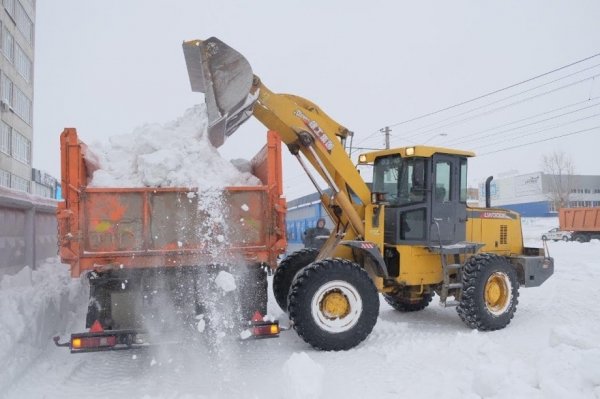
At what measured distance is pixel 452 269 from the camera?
7.24 meters

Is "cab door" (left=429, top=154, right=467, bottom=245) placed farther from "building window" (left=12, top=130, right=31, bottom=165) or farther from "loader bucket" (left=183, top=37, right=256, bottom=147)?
"building window" (left=12, top=130, right=31, bottom=165)

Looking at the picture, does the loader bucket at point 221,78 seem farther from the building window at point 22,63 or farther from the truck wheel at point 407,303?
the building window at point 22,63

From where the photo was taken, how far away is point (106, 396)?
457cm

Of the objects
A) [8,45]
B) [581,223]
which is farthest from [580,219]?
[8,45]

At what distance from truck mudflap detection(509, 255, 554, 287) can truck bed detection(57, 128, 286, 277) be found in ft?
13.7

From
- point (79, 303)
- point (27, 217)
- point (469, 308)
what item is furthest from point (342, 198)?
point (27, 217)

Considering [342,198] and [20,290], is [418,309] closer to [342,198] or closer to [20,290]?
[342,198]

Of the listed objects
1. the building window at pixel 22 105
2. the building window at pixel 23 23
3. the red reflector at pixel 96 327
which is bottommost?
the red reflector at pixel 96 327

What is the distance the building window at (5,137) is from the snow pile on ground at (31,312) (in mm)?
30026

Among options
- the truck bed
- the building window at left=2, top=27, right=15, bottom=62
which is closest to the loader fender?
the truck bed

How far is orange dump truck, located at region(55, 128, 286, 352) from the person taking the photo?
4949mm

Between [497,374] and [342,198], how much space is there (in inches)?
127

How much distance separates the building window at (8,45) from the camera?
113ft

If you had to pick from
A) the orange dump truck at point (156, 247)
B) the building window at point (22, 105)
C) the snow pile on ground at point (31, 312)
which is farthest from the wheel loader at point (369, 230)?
the building window at point (22, 105)
